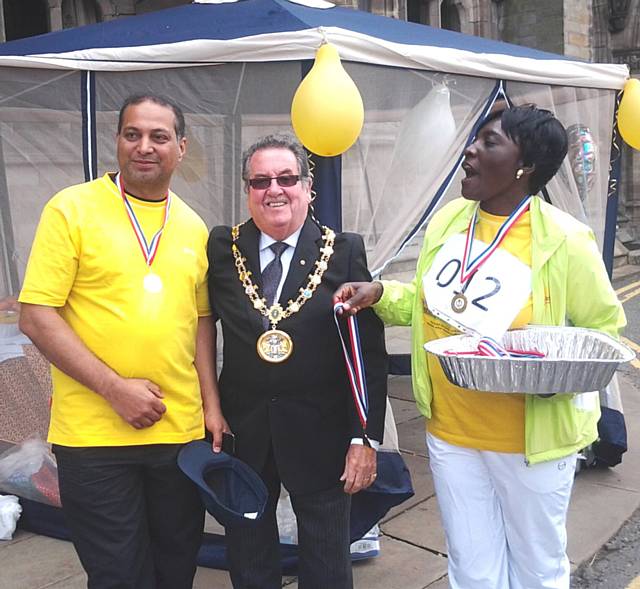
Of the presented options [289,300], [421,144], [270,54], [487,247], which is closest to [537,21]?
[421,144]

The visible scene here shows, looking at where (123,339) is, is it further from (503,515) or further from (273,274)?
(503,515)

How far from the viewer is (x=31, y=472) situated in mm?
3721

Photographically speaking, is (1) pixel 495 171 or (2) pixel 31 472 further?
(2) pixel 31 472

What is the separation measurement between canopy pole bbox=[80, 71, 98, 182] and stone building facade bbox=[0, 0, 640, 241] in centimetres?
636

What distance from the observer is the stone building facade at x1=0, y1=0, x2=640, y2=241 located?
30.0ft

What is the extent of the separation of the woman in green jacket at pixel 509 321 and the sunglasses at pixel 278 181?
0.36 m

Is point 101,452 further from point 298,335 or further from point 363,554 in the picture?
point 363,554

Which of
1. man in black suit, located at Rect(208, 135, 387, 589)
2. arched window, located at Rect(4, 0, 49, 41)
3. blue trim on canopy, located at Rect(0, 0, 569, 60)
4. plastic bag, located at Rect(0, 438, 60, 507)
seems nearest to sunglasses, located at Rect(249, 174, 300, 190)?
man in black suit, located at Rect(208, 135, 387, 589)

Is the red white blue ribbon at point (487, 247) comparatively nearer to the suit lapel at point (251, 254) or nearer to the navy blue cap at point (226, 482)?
the suit lapel at point (251, 254)

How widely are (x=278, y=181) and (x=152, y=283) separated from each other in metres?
0.48

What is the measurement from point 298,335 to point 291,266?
0.22 metres

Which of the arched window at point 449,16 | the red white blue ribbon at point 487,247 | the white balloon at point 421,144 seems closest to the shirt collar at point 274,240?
the red white blue ribbon at point 487,247

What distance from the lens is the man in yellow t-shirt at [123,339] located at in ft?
6.70

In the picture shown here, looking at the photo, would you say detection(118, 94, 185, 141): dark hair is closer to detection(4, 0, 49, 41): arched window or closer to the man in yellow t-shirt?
the man in yellow t-shirt
